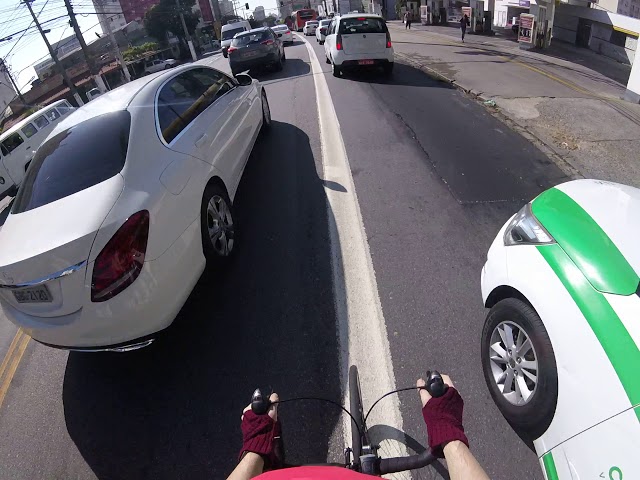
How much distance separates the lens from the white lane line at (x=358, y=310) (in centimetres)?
259

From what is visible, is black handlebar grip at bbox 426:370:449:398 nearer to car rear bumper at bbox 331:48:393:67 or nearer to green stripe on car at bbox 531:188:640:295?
green stripe on car at bbox 531:188:640:295

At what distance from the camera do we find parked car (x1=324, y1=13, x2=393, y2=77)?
424 inches

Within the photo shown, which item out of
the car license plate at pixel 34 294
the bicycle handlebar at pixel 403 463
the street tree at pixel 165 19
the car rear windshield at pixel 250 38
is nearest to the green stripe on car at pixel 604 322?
the bicycle handlebar at pixel 403 463

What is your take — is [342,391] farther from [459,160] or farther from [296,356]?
[459,160]

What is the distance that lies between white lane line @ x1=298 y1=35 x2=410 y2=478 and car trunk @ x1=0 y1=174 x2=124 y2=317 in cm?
185

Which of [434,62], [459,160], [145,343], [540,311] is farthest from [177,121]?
[434,62]

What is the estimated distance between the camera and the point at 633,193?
7.72 ft

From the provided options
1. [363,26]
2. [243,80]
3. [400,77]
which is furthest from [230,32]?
[243,80]

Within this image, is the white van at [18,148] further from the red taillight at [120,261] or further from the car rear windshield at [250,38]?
the red taillight at [120,261]

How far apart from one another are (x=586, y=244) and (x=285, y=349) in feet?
6.74

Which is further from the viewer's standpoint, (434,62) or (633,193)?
(434,62)

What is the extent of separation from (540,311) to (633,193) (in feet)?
3.28

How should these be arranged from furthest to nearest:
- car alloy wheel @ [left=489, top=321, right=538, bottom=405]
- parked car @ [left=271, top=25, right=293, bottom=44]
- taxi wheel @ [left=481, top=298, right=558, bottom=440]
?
parked car @ [left=271, top=25, right=293, bottom=44] < car alloy wheel @ [left=489, top=321, right=538, bottom=405] < taxi wheel @ [left=481, top=298, right=558, bottom=440]

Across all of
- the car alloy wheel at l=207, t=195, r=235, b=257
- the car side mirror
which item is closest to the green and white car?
the car alloy wheel at l=207, t=195, r=235, b=257
